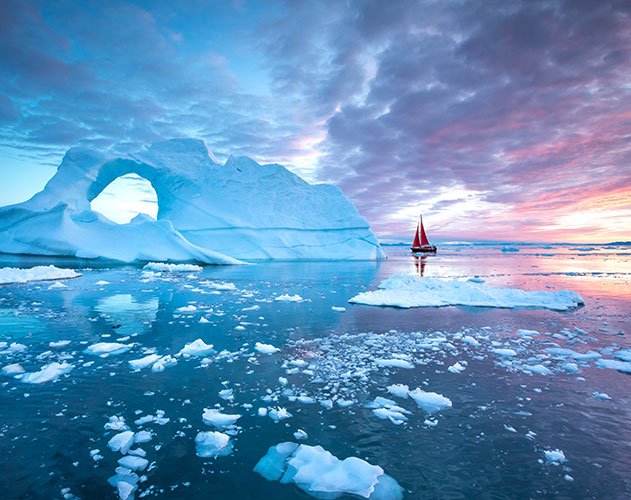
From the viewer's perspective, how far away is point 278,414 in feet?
9.20

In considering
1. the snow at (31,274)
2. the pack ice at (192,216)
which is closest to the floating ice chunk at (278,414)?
the snow at (31,274)

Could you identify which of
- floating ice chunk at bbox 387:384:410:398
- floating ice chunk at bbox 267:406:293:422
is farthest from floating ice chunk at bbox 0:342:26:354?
floating ice chunk at bbox 387:384:410:398

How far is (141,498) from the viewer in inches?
73.5

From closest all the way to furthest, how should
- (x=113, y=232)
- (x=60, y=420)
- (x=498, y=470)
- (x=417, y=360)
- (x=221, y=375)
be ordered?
(x=498, y=470) < (x=60, y=420) < (x=221, y=375) < (x=417, y=360) < (x=113, y=232)

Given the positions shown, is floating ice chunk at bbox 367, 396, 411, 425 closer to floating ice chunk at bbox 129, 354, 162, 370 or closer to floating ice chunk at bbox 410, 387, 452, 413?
floating ice chunk at bbox 410, 387, 452, 413

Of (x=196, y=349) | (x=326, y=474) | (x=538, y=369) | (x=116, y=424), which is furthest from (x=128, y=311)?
(x=538, y=369)

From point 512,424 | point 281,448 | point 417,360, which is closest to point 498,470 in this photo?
point 512,424

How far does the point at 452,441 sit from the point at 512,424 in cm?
65

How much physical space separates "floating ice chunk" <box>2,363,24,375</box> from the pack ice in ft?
58.6

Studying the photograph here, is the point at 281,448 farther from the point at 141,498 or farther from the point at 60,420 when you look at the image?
the point at 60,420

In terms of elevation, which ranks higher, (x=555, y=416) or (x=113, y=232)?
(x=113, y=232)

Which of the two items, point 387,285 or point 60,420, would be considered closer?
point 60,420

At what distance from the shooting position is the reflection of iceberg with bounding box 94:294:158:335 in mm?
5750

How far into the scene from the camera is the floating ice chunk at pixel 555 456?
2.24 m
